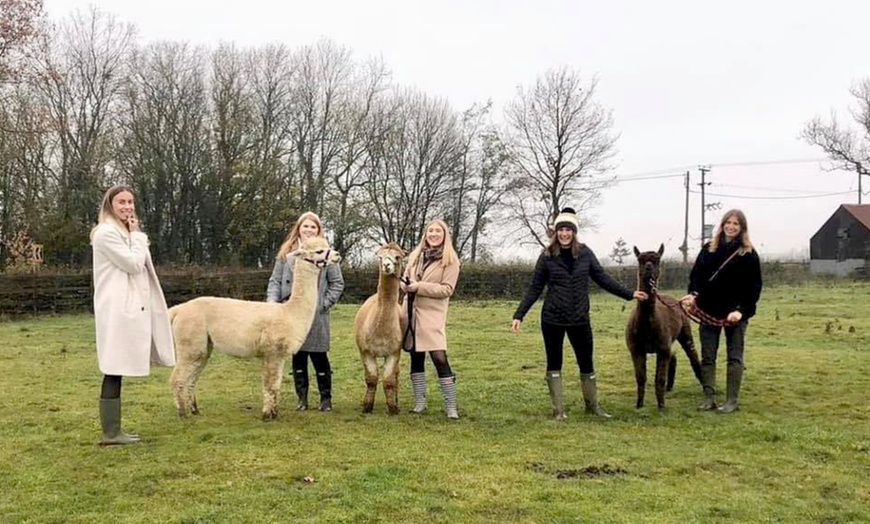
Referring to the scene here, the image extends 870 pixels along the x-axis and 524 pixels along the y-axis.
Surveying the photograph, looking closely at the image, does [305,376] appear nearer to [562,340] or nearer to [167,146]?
[562,340]

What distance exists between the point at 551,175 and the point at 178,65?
2126 centimetres

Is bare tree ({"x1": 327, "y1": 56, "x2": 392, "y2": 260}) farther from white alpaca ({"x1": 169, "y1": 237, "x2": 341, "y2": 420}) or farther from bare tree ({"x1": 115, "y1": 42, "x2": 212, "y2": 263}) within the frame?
white alpaca ({"x1": 169, "y1": 237, "x2": 341, "y2": 420})

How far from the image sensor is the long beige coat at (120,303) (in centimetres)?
557

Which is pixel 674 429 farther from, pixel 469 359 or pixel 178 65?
pixel 178 65

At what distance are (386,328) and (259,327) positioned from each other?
1.20 metres

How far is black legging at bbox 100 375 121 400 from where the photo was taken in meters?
5.73

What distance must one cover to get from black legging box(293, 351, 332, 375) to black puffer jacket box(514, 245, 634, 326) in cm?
202

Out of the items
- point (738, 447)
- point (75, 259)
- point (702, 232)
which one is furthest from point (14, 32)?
point (702, 232)

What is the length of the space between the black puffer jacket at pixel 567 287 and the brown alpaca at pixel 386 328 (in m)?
1.26

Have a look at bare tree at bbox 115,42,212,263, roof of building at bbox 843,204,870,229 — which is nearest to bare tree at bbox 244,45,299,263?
bare tree at bbox 115,42,212,263

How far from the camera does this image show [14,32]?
21047 mm

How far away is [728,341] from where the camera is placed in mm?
7230

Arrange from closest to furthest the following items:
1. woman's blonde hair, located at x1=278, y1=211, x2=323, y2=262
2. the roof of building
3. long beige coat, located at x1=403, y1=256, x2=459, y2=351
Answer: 1. long beige coat, located at x1=403, y1=256, x2=459, y2=351
2. woman's blonde hair, located at x1=278, y1=211, x2=323, y2=262
3. the roof of building

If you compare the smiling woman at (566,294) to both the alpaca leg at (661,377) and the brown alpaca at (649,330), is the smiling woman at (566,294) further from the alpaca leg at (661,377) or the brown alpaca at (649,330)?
the alpaca leg at (661,377)
